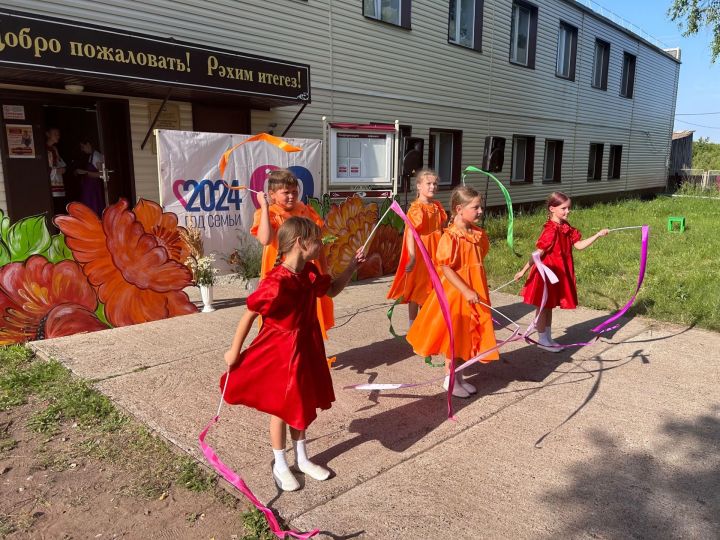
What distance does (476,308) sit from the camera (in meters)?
4.08

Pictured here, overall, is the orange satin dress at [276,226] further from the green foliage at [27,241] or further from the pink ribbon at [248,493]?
the green foliage at [27,241]

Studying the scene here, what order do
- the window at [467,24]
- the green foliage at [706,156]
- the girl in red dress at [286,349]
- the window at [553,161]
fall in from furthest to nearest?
1. the green foliage at [706,156]
2. the window at [553,161]
3. the window at [467,24]
4. the girl in red dress at [286,349]

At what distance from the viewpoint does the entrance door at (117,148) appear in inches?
316

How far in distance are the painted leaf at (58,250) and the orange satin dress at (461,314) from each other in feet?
11.8

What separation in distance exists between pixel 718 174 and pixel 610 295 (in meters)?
31.0

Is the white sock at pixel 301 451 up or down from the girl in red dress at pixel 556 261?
down

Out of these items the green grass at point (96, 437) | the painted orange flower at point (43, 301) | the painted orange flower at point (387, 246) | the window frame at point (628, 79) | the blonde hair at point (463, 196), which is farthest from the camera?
the window frame at point (628, 79)

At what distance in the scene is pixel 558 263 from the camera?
17.2ft

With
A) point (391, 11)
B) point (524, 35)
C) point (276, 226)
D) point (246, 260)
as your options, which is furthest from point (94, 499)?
point (524, 35)

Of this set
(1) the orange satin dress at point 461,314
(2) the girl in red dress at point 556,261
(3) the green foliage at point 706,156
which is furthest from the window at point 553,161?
(3) the green foliage at point 706,156

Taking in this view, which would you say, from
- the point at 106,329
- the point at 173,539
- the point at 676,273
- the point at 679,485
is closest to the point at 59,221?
the point at 106,329

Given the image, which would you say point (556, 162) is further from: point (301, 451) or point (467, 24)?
point (301, 451)

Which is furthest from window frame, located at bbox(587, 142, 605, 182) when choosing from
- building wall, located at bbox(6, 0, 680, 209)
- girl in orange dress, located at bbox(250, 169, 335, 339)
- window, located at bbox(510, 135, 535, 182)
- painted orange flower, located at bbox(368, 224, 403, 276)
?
girl in orange dress, located at bbox(250, 169, 335, 339)

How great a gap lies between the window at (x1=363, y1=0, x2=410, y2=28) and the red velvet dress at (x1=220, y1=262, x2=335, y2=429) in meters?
10.5
